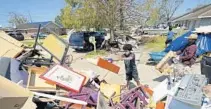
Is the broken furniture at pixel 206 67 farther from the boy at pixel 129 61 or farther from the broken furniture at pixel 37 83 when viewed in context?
the broken furniture at pixel 37 83

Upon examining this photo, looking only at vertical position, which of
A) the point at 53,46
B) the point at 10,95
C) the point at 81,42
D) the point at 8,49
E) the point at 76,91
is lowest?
the point at 81,42

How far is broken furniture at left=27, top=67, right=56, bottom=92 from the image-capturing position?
22.7 ft

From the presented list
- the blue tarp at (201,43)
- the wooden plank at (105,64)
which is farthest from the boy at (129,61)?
the blue tarp at (201,43)

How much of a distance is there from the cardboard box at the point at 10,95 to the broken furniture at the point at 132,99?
2111mm

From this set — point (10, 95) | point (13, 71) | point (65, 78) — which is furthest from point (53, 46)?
point (10, 95)

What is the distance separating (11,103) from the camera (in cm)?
497

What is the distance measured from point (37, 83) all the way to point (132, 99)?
7.39ft

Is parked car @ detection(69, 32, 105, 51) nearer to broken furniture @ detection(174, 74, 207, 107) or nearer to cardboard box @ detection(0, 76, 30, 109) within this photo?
broken furniture @ detection(174, 74, 207, 107)

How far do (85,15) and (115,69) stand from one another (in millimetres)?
14625

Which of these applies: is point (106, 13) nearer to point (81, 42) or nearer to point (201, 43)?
point (81, 42)

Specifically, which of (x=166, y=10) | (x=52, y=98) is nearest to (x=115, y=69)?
(x=52, y=98)

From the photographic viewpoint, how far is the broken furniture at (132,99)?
6.60 m

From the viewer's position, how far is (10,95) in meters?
4.92

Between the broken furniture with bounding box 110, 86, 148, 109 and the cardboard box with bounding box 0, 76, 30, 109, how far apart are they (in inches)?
83.1
